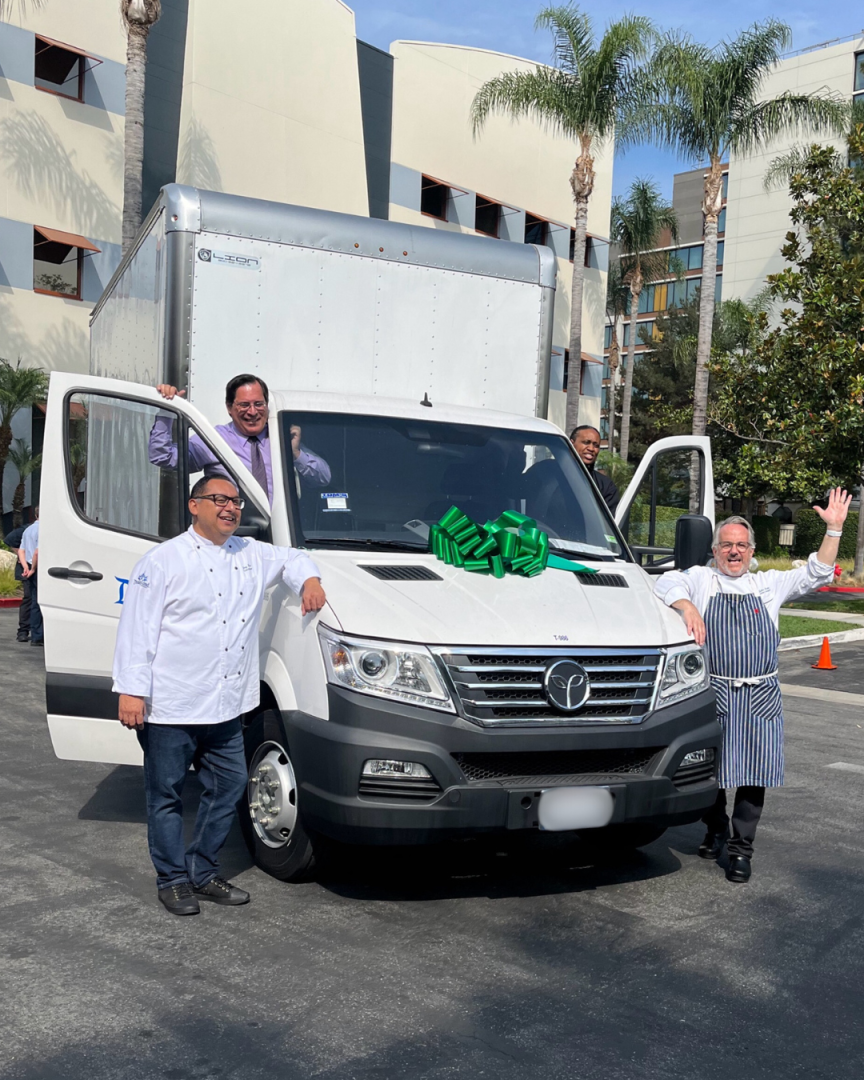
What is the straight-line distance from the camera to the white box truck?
4.51 meters

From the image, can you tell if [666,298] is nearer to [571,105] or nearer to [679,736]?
[571,105]

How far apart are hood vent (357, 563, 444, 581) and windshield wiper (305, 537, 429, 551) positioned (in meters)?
0.27

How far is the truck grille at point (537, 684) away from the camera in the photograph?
452 centimetres

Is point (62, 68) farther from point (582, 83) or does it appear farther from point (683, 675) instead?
point (683, 675)

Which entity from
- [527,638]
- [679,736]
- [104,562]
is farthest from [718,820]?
[104,562]

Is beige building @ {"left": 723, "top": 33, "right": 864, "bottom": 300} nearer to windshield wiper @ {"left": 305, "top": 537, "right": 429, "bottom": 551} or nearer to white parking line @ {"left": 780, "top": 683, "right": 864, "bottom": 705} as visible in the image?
white parking line @ {"left": 780, "top": 683, "right": 864, "bottom": 705}

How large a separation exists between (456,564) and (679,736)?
3.93ft

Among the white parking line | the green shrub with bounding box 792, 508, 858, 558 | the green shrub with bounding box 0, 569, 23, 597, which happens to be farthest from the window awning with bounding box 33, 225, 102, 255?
the green shrub with bounding box 792, 508, 858, 558

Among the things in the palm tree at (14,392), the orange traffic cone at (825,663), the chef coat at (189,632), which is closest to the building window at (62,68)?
the palm tree at (14,392)

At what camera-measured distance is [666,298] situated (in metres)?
84.2

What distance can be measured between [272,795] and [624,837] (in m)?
1.74

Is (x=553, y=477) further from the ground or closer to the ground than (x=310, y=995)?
further from the ground

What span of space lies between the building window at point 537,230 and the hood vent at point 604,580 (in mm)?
34216

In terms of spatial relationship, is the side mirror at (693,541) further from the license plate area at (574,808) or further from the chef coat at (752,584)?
the license plate area at (574,808)
